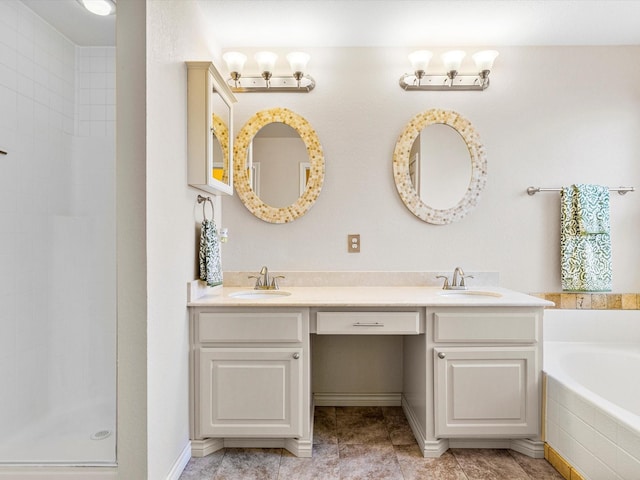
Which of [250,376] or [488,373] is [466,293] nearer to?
[488,373]

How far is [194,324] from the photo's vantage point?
197 centimetres

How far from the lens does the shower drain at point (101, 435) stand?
1.94 meters

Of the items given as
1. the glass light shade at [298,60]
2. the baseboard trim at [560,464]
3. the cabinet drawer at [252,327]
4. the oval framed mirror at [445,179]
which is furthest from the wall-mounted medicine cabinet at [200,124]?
the baseboard trim at [560,464]

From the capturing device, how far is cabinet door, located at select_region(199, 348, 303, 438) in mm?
1948

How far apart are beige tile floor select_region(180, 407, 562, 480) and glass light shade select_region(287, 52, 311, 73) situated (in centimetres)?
223

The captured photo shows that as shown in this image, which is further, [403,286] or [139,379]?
[403,286]

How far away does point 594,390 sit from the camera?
2.21m

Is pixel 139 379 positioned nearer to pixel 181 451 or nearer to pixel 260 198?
pixel 181 451

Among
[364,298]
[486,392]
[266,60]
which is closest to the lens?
[486,392]

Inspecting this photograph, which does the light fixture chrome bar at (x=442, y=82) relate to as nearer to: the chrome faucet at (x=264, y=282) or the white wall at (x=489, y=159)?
the white wall at (x=489, y=159)

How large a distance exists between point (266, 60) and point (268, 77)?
3.9 inches

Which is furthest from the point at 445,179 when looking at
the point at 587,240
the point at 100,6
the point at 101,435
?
the point at 101,435

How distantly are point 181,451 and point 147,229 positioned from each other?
1113mm

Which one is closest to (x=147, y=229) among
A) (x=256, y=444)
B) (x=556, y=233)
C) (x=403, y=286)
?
(x=256, y=444)
